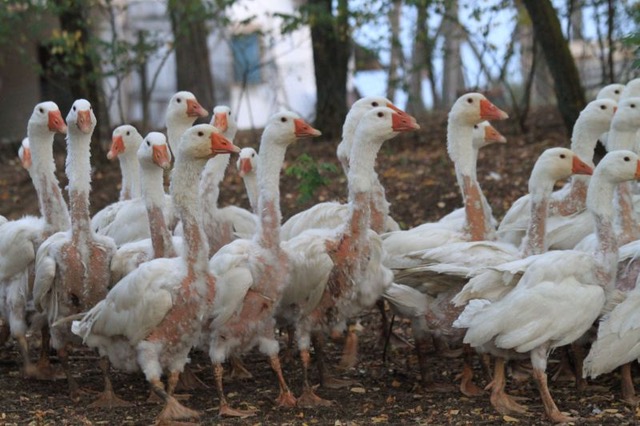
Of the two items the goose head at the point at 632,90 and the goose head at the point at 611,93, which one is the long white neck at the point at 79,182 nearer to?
the goose head at the point at 632,90

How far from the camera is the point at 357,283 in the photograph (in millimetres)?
7395

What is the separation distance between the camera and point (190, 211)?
6.89 m

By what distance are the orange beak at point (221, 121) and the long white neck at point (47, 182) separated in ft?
4.36

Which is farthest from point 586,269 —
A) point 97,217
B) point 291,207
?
point 291,207

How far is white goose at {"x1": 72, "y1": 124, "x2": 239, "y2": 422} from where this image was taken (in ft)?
21.9

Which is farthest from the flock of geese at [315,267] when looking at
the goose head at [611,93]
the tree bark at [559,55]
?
the tree bark at [559,55]

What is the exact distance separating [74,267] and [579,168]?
11.2ft

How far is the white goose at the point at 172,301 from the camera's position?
6.68 metres

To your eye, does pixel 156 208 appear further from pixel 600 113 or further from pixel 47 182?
pixel 600 113

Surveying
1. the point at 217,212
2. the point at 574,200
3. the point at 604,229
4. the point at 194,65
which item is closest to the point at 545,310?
the point at 604,229

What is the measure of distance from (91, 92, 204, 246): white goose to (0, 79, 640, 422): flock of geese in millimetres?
22

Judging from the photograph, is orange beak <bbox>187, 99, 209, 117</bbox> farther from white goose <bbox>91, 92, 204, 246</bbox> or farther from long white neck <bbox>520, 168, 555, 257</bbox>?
long white neck <bbox>520, 168, 555, 257</bbox>

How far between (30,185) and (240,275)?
8.13 metres

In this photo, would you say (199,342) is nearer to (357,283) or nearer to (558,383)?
(357,283)
